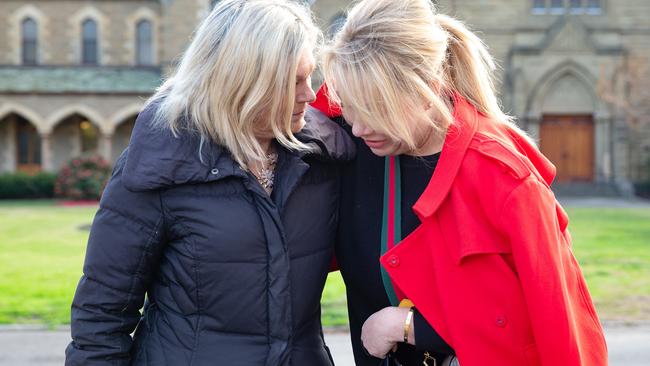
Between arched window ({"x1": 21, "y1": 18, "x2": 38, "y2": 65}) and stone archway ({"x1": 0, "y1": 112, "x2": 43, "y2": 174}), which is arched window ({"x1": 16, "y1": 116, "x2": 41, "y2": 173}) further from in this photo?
arched window ({"x1": 21, "y1": 18, "x2": 38, "y2": 65})

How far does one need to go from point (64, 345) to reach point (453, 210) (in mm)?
5188

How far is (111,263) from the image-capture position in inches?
81.8

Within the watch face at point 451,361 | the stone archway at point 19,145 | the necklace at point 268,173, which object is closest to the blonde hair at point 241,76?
the necklace at point 268,173

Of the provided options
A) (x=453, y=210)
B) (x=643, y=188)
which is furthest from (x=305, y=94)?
(x=643, y=188)

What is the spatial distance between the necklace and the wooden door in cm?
2733

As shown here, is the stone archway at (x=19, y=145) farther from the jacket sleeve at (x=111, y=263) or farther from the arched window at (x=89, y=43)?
the jacket sleeve at (x=111, y=263)

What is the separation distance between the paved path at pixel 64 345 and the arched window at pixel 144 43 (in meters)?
27.2

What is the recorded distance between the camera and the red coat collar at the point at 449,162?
2064 millimetres

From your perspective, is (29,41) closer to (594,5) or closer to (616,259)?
(594,5)

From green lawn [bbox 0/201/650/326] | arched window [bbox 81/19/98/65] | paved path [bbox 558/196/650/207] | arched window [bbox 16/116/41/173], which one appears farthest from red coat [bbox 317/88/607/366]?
arched window [bbox 81/19/98/65]

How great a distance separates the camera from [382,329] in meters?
2.23

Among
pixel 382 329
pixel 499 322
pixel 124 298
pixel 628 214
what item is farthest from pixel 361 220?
pixel 628 214

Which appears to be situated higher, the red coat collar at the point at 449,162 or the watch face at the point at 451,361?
the red coat collar at the point at 449,162

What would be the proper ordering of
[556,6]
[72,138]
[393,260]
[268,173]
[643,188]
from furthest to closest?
[72,138] < [556,6] < [643,188] < [268,173] < [393,260]
